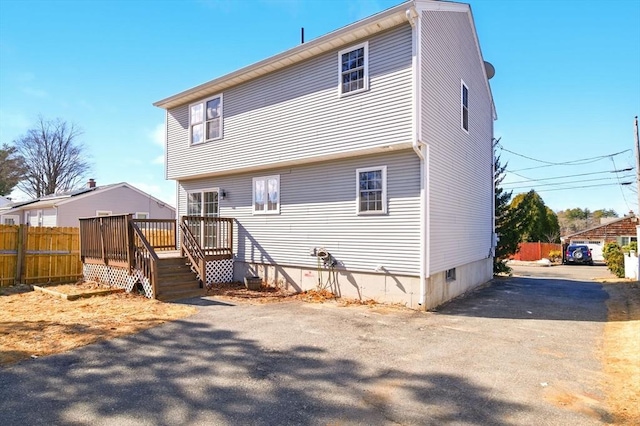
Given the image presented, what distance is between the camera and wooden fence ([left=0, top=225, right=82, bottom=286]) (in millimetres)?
11445

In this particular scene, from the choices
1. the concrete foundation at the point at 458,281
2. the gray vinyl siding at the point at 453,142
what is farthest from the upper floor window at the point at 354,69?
the concrete foundation at the point at 458,281

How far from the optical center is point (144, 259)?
9.74 metres

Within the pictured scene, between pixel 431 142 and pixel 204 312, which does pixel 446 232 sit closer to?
pixel 431 142

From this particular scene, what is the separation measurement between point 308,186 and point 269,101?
3.05 metres

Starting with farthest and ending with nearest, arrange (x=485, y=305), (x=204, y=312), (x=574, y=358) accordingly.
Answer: (x=485, y=305) → (x=204, y=312) → (x=574, y=358)

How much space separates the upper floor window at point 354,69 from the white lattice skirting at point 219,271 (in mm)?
6619

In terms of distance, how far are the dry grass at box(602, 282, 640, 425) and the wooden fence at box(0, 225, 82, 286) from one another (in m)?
14.8

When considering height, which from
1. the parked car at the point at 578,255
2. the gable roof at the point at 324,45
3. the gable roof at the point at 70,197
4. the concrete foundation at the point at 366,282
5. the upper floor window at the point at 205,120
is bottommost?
the parked car at the point at 578,255

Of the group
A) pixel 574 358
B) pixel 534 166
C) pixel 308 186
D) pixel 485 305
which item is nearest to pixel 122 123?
pixel 308 186

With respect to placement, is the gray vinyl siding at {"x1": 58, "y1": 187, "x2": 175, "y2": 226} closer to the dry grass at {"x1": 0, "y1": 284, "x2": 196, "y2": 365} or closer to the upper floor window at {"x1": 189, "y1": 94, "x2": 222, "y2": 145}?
the dry grass at {"x1": 0, "y1": 284, "x2": 196, "y2": 365}

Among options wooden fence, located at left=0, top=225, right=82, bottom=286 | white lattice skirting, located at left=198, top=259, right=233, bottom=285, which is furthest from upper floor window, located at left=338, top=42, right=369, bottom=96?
wooden fence, located at left=0, top=225, right=82, bottom=286

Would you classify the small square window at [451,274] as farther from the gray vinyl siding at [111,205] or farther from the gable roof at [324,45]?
the gray vinyl siding at [111,205]

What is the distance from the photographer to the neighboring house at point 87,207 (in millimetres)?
21969

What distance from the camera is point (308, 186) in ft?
34.5
